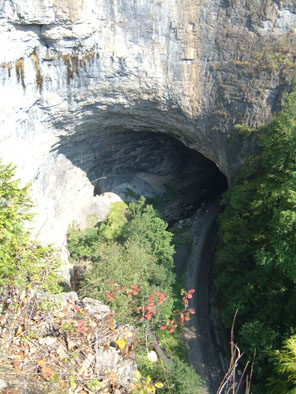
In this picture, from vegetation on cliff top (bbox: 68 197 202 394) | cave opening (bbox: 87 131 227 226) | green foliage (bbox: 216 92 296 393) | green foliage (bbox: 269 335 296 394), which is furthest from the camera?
cave opening (bbox: 87 131 227 226)

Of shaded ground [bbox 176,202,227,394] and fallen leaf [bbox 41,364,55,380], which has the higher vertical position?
fallen leaf [bbox 41,364,55,380]

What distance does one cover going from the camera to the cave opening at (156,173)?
21.8 meters

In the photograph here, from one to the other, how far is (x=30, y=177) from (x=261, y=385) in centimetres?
1342

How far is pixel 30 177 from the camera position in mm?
16312

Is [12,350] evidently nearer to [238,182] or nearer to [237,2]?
[238,182]

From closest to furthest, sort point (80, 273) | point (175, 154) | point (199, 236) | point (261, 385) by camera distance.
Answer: point (261, 385) → point (80, 273) → point (199, 236) → point (175, 154)

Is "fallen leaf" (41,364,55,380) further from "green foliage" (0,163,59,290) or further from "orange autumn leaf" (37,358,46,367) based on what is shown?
"green foliage" (0,163,59,290)

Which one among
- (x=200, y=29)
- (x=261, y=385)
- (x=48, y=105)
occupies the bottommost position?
(x=261, y=385)

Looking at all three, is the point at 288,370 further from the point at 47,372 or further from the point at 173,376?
the point at 47,372

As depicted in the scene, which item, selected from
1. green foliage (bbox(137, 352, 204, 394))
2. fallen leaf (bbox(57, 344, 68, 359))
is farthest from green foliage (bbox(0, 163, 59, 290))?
green foliage (bbox(137, 352, 204, 394))

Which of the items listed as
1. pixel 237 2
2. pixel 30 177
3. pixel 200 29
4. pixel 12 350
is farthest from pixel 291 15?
pixel 12 350

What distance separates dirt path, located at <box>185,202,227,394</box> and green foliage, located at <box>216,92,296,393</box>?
5.16 ft

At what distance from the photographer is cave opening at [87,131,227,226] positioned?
21.8 meters

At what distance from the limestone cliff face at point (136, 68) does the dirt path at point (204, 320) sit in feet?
17.4
